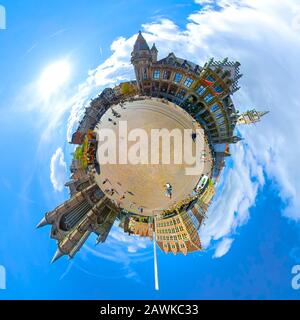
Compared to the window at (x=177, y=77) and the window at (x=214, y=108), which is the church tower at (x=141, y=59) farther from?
the window at (x=214, y=108)

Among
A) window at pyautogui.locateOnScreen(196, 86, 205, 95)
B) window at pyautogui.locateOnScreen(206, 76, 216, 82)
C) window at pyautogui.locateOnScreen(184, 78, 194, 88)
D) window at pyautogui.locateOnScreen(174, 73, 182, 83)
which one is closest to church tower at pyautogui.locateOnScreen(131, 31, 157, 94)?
window at pyautogui.locateOnScreen(174, 73, 182, 83)

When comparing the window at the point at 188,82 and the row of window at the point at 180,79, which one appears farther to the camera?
the window at the point at 188,82

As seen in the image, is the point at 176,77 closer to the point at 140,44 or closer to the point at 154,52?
the point at 154,52

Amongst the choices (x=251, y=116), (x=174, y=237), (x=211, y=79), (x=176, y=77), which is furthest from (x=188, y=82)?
(x=174, y=237)

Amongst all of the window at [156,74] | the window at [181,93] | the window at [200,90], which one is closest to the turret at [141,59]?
the window at [156,74]
